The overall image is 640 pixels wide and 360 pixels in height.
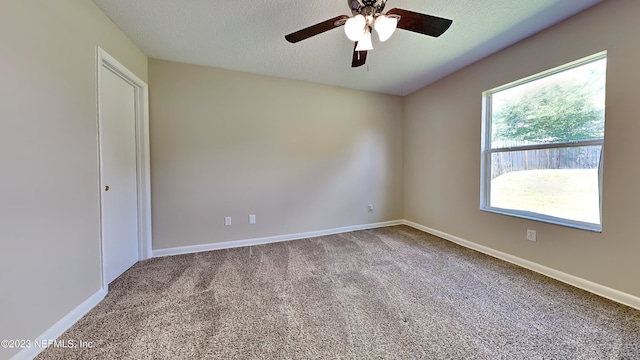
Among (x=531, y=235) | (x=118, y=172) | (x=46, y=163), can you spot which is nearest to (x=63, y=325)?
(x=46, y=163)

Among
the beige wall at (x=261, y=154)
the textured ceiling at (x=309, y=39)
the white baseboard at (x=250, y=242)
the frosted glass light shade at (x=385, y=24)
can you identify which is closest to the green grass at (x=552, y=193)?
the textured ceiling at (x=309, y=39)

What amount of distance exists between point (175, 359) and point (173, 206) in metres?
1.97

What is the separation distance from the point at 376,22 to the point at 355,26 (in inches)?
5.9

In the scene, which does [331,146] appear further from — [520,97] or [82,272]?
[82,272]

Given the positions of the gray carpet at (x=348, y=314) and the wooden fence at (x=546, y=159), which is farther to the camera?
the wooden fence at (x=546, y=159)

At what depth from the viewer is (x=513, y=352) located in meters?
1.30

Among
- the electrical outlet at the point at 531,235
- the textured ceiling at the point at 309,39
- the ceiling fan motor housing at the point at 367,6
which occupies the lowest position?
the electrical outlet at the point at 531,235

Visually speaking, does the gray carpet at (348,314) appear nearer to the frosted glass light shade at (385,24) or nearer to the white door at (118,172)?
the white door at (118,172)

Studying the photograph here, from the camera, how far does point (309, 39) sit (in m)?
2.27

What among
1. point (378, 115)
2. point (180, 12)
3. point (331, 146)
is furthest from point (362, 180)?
point (180, 12)

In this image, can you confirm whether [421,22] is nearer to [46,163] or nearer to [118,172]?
[46,163]

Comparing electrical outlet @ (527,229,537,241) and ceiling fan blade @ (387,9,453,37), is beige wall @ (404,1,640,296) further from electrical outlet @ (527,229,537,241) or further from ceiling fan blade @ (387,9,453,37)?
ceiling fan blade @ (387,9,453,37)

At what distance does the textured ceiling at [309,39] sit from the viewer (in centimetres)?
182

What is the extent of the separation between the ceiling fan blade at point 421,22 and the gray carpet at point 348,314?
207cm
